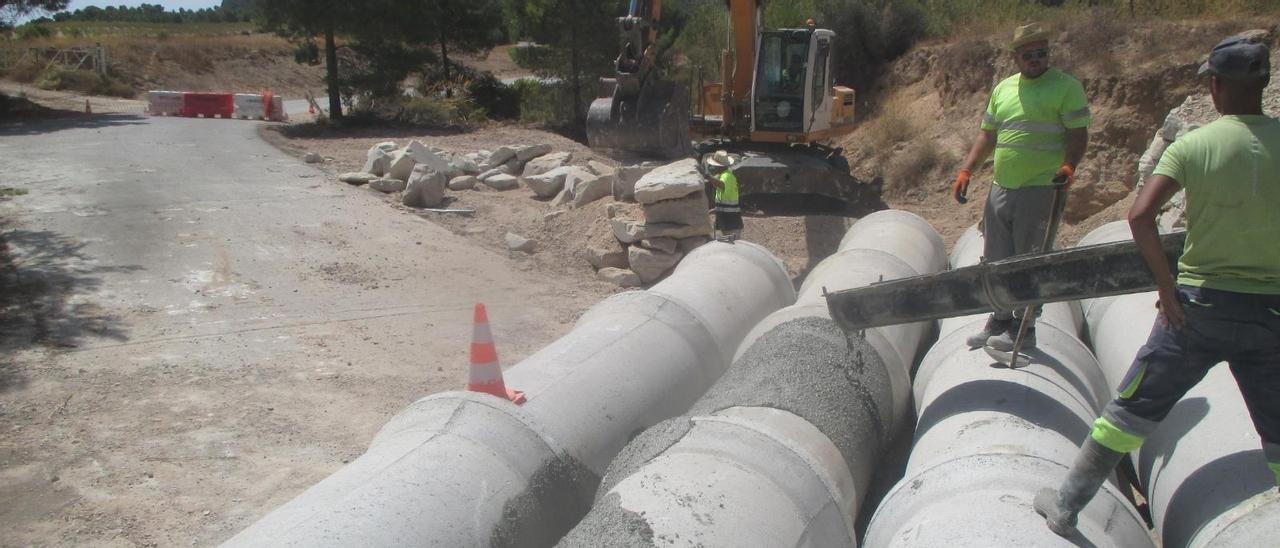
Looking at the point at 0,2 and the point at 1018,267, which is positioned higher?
the point at 0,2

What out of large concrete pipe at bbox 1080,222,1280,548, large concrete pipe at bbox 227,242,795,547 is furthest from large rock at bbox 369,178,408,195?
large concrete pipe at bbox 1080,222,1280,548

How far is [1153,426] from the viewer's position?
9.52 feet

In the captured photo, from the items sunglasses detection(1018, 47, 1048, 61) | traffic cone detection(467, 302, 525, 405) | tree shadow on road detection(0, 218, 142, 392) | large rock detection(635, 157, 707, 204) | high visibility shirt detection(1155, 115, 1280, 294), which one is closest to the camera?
high visibility shirt detection(1155, 115, 1280, 294)

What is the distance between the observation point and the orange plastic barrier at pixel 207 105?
2423cm

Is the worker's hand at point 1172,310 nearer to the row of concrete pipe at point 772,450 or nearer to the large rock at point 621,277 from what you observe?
the row of concrete pipe at point 772,450

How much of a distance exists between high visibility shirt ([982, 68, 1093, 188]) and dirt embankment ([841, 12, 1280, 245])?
6141 millimetres

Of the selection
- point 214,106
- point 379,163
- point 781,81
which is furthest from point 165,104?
point 781,81

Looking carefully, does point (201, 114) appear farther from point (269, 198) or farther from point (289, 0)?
point (269, 198)

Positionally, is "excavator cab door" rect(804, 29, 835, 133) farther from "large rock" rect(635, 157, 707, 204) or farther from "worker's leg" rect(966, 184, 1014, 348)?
"worker's leg" rect(966, 184, 1014, 348)

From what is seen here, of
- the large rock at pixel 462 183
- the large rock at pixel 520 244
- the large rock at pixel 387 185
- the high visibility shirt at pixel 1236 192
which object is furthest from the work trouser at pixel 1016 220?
the large rock at pixel 387 185

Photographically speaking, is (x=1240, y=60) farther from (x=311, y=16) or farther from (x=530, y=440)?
(x=311, y=16)

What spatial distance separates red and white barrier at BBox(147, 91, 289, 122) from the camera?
949 inches

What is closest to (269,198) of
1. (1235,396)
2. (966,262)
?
(966,262)

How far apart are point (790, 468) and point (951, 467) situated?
1.88 ft
